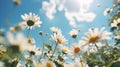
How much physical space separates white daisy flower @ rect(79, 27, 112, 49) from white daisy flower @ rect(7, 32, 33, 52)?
1117 mm

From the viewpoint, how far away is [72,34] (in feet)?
12.2

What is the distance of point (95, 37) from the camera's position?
1803 millimetres

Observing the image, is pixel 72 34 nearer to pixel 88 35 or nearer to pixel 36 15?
pixel 36 15

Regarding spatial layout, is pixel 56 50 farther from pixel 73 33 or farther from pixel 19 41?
pixel 19 41

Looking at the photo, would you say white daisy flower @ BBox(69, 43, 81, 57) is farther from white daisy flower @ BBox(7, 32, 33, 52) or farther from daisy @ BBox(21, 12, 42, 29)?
daisy @ BBox(21, 12, 42, 29)

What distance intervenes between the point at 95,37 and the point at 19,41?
4.07 feet

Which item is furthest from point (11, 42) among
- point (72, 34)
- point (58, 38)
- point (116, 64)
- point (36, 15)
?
point (36, 15)

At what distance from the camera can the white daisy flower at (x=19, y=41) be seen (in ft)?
1.95

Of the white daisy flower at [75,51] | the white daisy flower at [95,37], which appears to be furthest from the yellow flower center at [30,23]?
the white daisy flower at [95,37]

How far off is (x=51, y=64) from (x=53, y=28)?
118 inches

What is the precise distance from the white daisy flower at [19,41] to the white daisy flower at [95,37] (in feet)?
3.66

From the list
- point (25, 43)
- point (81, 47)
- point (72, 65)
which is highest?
point (81, 47)

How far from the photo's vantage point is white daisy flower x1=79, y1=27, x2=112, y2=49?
176 centimetres

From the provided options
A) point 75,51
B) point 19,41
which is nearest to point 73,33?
point 75,51
